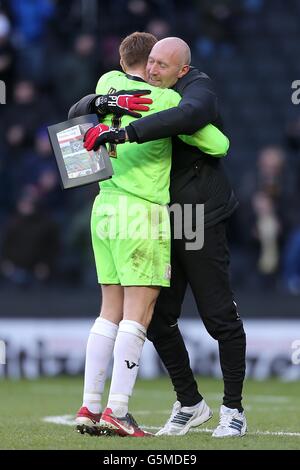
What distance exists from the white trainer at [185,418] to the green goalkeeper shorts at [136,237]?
0.94 meters

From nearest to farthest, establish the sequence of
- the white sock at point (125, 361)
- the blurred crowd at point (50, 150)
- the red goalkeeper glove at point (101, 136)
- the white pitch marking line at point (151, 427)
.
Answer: the red goalkeeper glove at point (101, 136)
the white sock at point (125, 361)
the white pitch marking line at point (151, 427)
the blurred crowd at point (50, 150)

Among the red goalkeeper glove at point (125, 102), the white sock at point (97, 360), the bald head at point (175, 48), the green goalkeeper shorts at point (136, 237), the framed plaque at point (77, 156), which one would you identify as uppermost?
the bald head at point (175, 48)

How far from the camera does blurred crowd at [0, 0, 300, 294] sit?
14.1 meters

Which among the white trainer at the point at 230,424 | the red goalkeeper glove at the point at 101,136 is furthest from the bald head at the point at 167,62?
the white trainer at the point at 230,424

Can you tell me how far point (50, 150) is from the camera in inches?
593

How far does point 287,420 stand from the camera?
841 centimetres

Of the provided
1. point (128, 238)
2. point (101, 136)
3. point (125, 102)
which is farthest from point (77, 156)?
point (128, 238)

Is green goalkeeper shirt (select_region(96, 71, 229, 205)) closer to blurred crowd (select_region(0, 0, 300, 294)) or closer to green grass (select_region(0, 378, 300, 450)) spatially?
green grass (select_region(0, 378, 300, 450))

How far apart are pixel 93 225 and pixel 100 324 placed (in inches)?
22.1

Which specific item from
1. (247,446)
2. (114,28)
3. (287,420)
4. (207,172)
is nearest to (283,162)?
(114,28)

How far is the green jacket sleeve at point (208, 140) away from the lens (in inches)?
266

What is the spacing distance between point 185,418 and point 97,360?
780 mm

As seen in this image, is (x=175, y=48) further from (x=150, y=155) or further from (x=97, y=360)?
(x=97, y=360)

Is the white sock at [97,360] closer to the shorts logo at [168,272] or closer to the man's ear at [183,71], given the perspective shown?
the shorts logo at [168,272]
